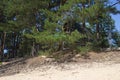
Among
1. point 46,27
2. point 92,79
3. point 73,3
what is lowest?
point 92,79

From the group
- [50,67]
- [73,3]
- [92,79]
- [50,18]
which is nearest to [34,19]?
[50,18]

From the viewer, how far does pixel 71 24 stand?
70.2 ft

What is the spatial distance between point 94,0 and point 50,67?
5412mm

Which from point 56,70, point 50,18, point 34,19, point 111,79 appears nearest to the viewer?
point 111,79

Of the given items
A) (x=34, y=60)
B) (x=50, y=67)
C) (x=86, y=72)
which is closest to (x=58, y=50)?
(x=34, y=60)

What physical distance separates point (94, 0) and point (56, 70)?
581 cm

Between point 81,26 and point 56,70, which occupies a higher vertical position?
point 81,26

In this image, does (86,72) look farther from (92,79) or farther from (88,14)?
(88,14)

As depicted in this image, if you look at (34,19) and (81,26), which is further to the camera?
(34,19)

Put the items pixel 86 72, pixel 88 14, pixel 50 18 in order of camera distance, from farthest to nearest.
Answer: pixel 50 18
pixel 88 14
pixel 86 72

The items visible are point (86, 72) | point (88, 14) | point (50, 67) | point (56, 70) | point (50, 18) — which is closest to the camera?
point (86, 72)

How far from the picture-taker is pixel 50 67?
709 inches

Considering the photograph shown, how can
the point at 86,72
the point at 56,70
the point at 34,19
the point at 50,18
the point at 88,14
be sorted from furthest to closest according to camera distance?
the point at 34,19 → the point at 50,18 → the point at 88,14 → the point at 56,70 → the point at 86,72

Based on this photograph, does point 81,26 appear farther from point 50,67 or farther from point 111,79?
point 111,79
